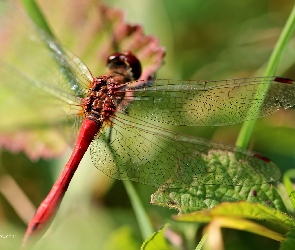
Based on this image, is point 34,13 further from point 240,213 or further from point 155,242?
point 240,213

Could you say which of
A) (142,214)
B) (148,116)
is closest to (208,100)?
(148,116)

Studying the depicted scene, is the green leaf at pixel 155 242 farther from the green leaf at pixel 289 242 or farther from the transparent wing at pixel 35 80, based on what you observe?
the transparent wing at pixel 35 80

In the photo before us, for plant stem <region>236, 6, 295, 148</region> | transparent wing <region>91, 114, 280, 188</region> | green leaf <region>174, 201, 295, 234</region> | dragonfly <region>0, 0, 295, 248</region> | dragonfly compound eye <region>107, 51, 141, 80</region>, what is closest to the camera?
green leaf <region>174, 201, 295, 234</region>

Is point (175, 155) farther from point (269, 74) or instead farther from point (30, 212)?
point (30, 212)

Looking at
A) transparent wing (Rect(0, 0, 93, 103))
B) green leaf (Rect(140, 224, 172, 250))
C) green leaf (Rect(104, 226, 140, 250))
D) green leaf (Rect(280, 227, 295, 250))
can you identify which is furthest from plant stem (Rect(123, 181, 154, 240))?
green leaf (Rect(280, 227, 295, 250))

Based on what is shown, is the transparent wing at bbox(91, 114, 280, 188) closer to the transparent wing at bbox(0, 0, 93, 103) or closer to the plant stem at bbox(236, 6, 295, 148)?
the plant stem at bbox(236, 6, 295, 148)

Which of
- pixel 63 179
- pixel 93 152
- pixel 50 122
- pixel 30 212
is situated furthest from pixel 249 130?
pixel 30 212
